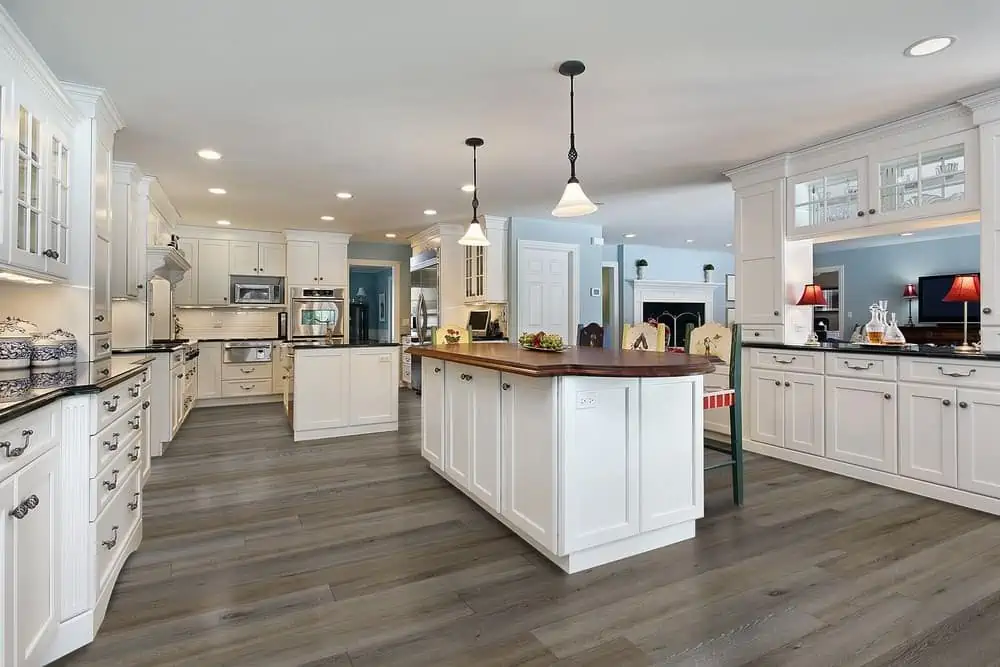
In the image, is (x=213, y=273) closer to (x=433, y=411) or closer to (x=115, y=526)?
(x=433, y=411)

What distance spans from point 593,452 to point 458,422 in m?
1.15

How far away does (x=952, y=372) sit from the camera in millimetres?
3066

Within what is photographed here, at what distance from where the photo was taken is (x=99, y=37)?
2383 mm

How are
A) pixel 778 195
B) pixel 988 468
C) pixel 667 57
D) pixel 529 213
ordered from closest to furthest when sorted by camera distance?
pixel 667 57 < pixel 988 468 < pixel 778 195 < pixel 529 213

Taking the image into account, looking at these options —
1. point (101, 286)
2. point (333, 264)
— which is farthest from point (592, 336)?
point (333, 264)

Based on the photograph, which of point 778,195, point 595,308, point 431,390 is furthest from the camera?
point 595,308

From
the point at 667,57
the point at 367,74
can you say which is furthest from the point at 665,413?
the point at 367,74

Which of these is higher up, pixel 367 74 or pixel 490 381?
pixel 367 74

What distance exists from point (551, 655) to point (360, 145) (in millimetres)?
3478

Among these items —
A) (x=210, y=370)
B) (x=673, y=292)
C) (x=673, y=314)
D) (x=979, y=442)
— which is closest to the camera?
(x=979, y=442)

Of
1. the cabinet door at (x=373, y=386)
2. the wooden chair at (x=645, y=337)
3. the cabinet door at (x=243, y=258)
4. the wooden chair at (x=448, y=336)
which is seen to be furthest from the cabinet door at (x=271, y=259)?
the wooden chair at (x=645, y=337)

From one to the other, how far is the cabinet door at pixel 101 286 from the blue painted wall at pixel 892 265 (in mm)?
9449

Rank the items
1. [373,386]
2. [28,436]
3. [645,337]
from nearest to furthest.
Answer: [28,436]
[645,337]
[373,386]

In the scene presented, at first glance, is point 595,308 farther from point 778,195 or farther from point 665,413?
point 665,413
